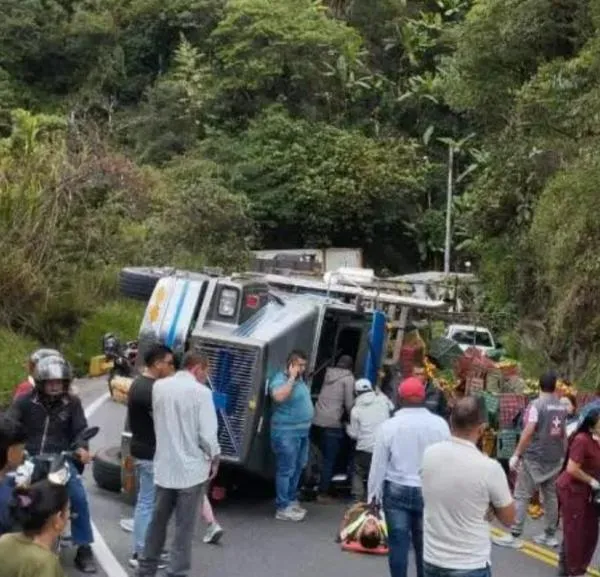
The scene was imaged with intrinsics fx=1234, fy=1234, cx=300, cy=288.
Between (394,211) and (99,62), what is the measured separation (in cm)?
1640

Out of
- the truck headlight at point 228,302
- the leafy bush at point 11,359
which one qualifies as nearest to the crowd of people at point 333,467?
the truck headlight at point 228,302

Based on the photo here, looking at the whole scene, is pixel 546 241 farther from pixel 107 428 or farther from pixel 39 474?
pixel 39 474

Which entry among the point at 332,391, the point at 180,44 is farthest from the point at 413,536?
the point at 180,44

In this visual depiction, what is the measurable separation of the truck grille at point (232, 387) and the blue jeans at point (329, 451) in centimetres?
122

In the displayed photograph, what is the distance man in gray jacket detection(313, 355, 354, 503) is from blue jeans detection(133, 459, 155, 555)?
3.48m

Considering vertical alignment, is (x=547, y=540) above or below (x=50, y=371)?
below

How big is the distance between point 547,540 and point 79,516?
4.58 meters

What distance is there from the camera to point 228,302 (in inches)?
496

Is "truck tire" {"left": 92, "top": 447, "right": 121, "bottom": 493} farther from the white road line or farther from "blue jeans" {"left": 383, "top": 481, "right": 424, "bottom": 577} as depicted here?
"blue jeans" {"left": 383, "top": 481, "right": 424, "bottom": 577}

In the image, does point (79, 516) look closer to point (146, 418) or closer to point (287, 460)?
point (146, 418)

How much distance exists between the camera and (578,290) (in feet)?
62.3

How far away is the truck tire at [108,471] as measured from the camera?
42.3ft

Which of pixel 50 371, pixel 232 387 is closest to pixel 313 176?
pixel 232 387

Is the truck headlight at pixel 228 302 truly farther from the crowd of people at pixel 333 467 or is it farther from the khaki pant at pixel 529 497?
the khaki pant at pixel 529 497
